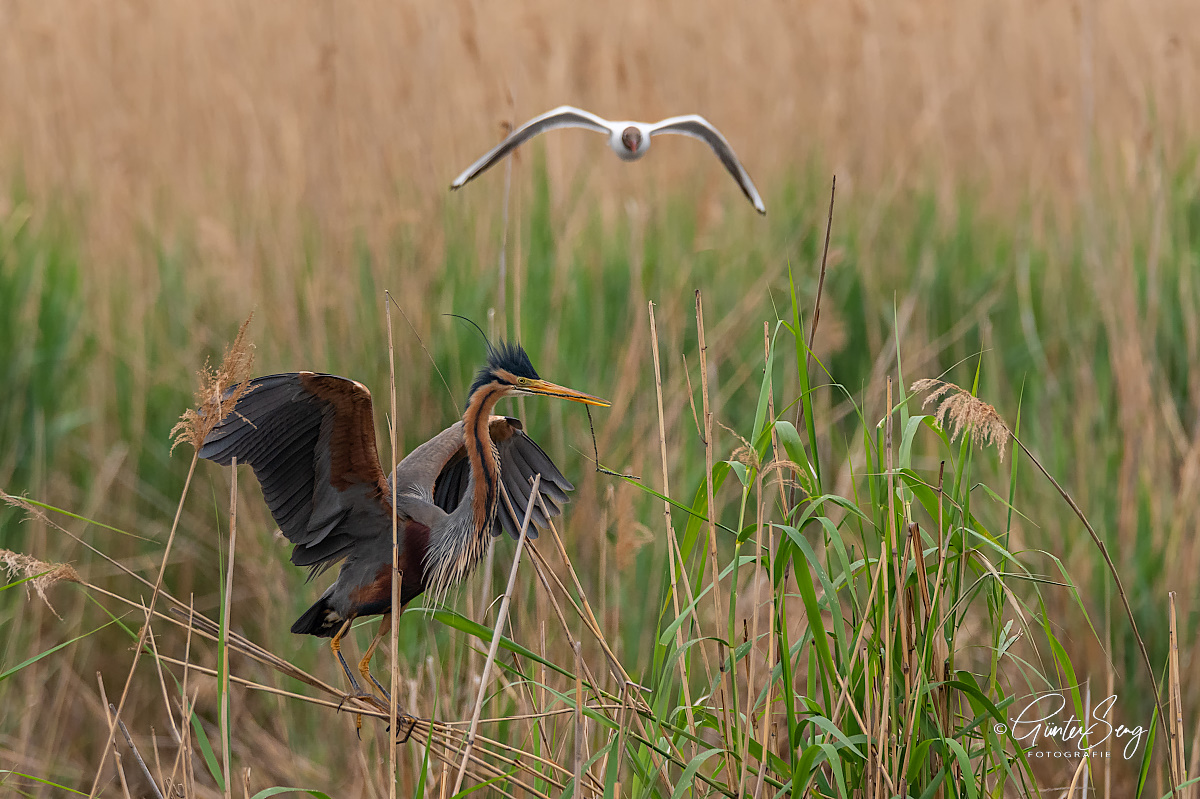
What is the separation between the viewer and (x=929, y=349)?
126 inches

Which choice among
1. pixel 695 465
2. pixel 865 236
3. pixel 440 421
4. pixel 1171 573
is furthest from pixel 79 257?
pixel 1171 573

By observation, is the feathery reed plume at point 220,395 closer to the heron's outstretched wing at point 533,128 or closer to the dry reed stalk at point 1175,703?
the heron's outstretched wing at point 533,128

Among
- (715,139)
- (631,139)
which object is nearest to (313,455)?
(631,139)

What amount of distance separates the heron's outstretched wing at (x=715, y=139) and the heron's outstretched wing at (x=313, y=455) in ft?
2.14

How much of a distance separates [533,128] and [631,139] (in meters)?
0.18

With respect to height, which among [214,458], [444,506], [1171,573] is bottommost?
[1171,573]

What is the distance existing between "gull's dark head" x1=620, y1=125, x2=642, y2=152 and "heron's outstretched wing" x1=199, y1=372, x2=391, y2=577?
1.88 feet

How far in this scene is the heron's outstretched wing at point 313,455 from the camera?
156 centimetres

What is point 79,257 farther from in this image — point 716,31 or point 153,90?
point 716,31

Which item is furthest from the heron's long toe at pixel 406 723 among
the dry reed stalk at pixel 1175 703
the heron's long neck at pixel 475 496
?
the dry reed stalk at pixel 1175 703

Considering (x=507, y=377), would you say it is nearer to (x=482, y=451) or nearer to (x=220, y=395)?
(x=482, y=451)

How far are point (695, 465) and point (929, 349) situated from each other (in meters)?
0.90

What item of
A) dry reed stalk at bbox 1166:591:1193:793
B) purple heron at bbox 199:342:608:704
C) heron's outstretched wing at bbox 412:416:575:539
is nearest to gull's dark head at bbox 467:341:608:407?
purple heron at bbox 199:342:608:704

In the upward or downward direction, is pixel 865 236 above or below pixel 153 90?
below
